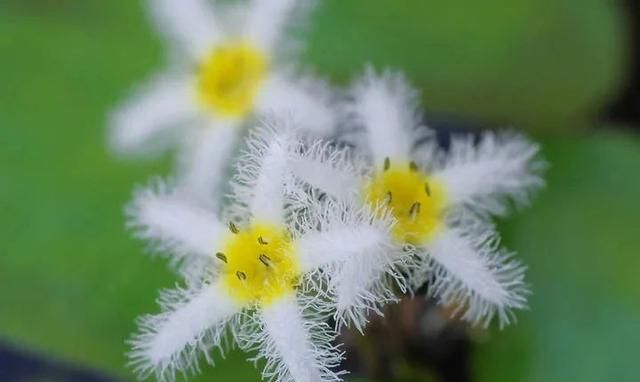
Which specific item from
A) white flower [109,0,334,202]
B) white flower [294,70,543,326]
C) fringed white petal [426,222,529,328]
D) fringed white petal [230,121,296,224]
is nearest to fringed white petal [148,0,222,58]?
white flower [109,0,334,202]

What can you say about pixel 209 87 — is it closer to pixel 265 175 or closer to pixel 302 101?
pixel 302 101

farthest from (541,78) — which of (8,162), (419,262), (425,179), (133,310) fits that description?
(8,162)

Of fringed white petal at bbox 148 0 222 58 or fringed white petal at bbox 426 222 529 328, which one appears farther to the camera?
fringed white petal at bbox 148 0 222 58

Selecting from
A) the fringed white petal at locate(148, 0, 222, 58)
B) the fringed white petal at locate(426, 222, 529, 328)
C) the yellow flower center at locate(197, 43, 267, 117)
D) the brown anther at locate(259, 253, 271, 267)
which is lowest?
the fringed white petal at locate(426, 222, 529, 328)

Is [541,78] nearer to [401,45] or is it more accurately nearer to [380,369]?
[401,45]

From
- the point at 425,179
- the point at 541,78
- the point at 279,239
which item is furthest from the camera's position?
the point at 541,78

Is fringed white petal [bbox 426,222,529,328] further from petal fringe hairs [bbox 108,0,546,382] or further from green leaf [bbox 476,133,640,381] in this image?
green leaf [bbox 476,133,640,381]

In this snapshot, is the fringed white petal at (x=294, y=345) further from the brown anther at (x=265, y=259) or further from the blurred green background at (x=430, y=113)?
the blurred green background at (x=430, y=113)
